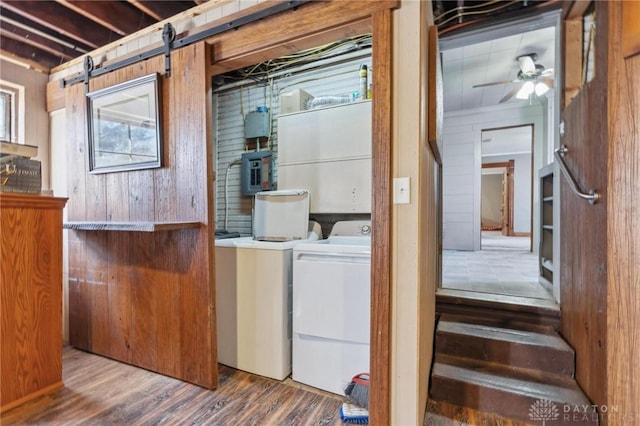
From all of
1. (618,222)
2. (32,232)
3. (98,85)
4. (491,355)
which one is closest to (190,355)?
(32,232)

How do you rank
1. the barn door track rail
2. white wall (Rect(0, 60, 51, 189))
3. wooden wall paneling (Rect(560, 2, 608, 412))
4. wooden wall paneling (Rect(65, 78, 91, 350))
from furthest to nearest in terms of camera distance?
white wall (Rect(0, 60, 51, 189)), wooden wall paneling (Rect(65, 78, 91, 350)), the barn door track rail, wooden wall paneling (Rect(560, 2, 608, 412))

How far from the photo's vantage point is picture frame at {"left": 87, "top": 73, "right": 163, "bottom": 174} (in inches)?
86.8

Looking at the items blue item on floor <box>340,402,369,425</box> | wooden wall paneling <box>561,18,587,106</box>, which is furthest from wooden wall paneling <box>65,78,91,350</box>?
wooden wall paneling <box>561,18,587,106</box>

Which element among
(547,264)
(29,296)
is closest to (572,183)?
(547,264)

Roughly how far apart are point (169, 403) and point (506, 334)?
2.24 metres

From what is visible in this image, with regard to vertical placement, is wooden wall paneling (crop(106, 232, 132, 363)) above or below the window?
below

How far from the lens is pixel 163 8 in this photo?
223 cm

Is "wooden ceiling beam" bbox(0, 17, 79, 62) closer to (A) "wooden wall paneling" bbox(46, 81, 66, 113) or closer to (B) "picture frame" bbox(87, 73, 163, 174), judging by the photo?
(A) "wooden wall paneling" bbox(46, 81, 66, 113)

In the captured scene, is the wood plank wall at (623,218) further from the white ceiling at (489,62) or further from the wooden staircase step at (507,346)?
the white ceiling at (489,62)

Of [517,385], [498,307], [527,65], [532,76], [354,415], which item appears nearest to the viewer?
[354,415]

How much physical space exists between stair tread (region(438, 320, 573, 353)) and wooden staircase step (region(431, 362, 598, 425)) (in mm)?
222

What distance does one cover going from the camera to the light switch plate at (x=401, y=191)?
141 cm

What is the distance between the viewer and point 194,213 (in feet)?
6.73

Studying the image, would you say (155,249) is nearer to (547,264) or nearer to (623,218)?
(623,218)
